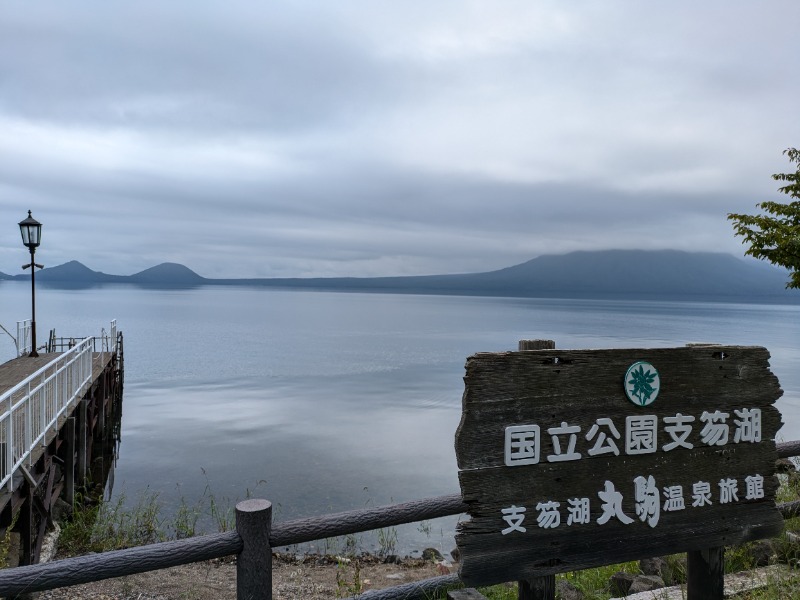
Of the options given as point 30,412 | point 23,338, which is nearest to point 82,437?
point 30,412

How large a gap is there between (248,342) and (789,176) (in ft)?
195

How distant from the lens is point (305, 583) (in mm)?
7660

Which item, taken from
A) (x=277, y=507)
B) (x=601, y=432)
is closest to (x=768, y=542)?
(x=601, y=432)

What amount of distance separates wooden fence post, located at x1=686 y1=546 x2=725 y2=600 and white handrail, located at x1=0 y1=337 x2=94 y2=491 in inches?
293

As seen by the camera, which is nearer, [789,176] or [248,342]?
[789,176]

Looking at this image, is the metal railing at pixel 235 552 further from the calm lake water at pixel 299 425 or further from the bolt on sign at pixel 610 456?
the calm lake water at pixel 299 425

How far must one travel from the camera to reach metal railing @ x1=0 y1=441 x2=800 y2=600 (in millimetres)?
3023

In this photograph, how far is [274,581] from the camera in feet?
25.6

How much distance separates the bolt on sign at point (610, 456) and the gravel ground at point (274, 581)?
3.16 meters

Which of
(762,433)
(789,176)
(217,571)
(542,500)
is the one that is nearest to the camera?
(542,500)

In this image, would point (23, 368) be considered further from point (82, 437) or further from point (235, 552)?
point (235, 552)

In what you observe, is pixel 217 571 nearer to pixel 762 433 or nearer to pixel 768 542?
pixel 768 542

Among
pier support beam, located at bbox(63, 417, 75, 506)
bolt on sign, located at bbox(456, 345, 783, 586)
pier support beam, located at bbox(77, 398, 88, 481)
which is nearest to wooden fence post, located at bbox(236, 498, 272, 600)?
bolt on sign, located at bbox(456, 345, 783, 586)

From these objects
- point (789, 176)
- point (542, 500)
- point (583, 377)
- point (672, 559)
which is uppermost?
point (789, 176)
